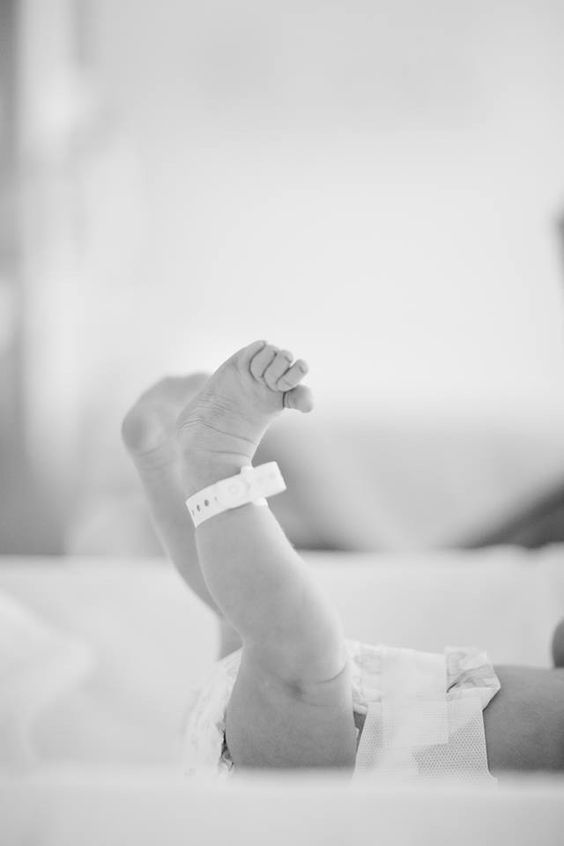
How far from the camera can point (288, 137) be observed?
196cm

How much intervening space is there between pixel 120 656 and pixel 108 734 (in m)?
0.16

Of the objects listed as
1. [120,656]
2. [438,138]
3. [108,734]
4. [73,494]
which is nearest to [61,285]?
[73,494]

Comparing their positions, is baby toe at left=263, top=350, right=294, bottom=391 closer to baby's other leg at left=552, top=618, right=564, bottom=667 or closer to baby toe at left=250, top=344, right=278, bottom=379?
baby toe at left=250, top=344, right=278, bottom=379

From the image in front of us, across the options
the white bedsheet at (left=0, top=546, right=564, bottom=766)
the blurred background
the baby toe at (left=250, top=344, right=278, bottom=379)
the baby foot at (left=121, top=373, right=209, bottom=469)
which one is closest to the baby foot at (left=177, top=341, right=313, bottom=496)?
the baby toe at (left=250, top=344, right=278, bottom=379)

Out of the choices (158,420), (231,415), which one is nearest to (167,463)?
(158,420)

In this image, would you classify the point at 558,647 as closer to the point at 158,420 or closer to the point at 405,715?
the point at 405,715

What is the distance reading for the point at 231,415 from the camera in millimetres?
705

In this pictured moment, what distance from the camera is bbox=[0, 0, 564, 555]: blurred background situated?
1.85 metres

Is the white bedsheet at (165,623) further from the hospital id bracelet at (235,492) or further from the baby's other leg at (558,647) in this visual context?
the hospital id bracelet at (235,492)

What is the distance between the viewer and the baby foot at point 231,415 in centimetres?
69

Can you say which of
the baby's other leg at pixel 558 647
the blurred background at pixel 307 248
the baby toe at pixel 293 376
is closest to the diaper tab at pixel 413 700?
the baby's other leg at pixel 558 647

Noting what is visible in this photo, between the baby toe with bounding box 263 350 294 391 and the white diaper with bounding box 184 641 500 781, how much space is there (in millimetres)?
288

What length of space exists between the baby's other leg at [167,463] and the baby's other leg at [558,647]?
0.35 m

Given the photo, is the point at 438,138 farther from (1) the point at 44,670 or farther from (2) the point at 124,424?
(1) the point at 44,670
